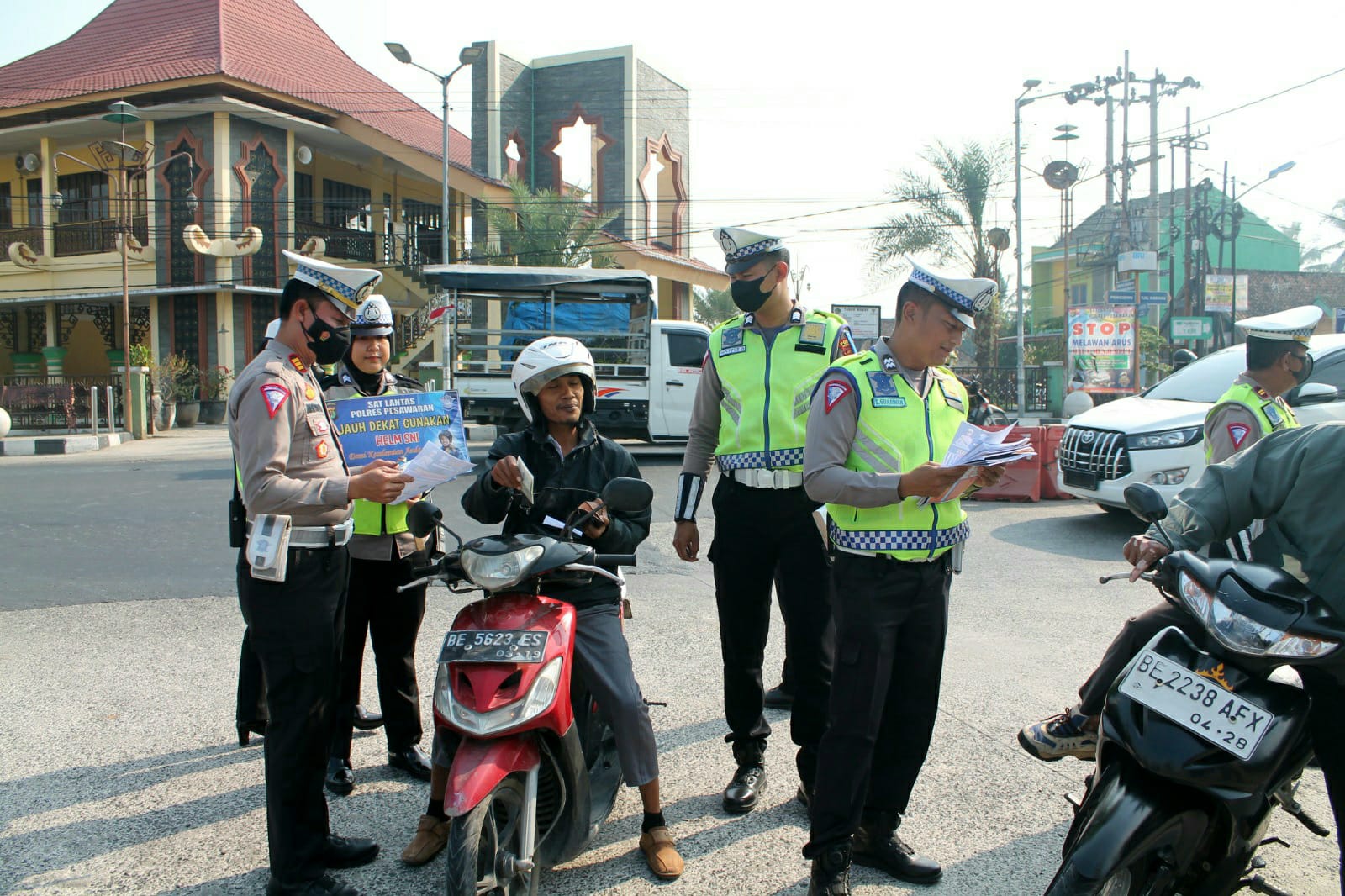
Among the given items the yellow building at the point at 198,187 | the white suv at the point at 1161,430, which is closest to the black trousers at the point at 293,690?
the white suv at the point at 1161,430

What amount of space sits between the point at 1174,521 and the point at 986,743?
178 cm

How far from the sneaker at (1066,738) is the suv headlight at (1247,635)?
1215 millimetres

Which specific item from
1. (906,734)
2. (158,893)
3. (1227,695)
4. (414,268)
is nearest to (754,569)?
(906,734)

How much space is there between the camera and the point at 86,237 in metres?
28.2

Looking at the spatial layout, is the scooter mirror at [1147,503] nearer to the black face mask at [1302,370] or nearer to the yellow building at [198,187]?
the black face mask at [1302,370]

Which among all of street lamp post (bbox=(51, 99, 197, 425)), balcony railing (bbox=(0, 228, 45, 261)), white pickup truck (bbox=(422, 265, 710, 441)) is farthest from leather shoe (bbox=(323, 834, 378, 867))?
balcony railing (bbox=(0, 228, 45, 261))

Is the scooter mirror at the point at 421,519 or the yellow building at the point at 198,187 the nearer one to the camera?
the scooter mirror at the point at 421,519

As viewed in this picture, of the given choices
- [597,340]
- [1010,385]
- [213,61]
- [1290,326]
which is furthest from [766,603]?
[213,61]

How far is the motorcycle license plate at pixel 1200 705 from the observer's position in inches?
89.7

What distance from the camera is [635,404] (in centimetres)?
1598

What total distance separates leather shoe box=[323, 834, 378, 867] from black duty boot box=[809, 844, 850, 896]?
148cm

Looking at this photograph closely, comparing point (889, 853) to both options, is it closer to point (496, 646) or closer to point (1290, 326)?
point (496, 646)

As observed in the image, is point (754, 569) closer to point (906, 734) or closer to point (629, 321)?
point (906, 734)

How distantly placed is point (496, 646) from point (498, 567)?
0.23 metres
